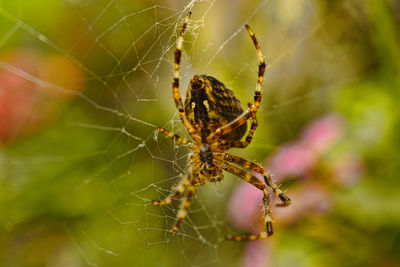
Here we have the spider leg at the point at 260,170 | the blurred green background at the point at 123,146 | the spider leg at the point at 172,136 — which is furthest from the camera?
the blurred green background at the point at 123,146

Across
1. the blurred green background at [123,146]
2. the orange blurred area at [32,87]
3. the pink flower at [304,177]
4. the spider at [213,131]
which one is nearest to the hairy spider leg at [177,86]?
the spider at [213,131]

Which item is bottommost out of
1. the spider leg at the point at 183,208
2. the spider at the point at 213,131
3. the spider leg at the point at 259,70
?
the spider leg at the point at 183,208

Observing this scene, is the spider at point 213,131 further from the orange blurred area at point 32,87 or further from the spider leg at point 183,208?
the orange blurred area at point 32,87

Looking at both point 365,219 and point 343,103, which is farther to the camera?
point 343,103

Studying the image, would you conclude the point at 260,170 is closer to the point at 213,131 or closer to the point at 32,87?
the point at 213,131

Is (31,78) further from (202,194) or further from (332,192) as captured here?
(332,192)

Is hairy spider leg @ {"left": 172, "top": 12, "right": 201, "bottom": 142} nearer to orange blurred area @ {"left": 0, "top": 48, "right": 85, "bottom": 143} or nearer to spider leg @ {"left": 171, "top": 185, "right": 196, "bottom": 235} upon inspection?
spider leg @ {"left": 171, "top": 185, "right": 196, "bottom": 235}

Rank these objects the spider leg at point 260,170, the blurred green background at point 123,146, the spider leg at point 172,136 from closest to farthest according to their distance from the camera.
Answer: the spider leg at point 172,136 → the spider leg at point 260,170 → the blurred green background at point 123,146

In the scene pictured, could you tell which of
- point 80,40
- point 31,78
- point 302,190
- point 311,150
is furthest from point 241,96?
point 31,78

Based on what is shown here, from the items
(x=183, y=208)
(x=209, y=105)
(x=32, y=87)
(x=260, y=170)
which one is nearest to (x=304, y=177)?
(x=260, y=170)
